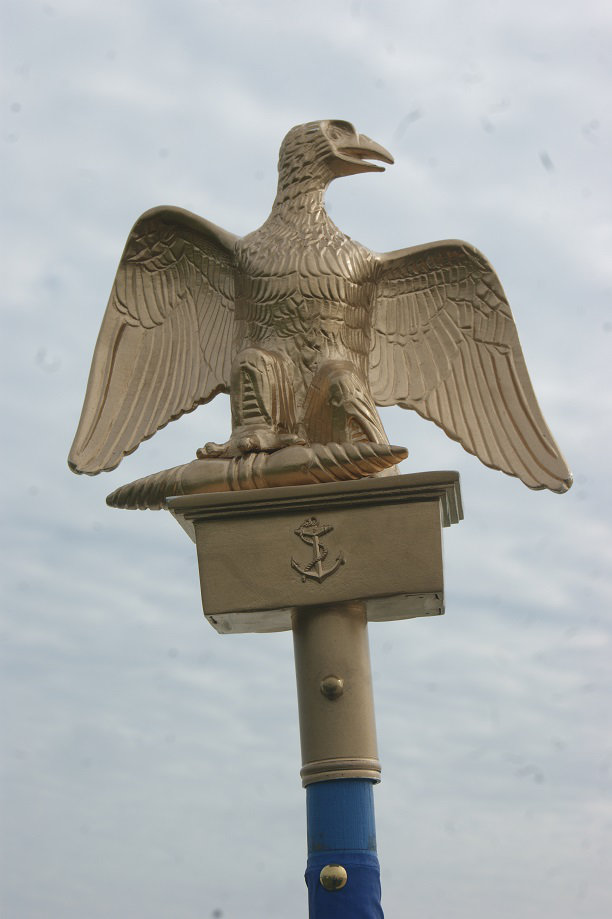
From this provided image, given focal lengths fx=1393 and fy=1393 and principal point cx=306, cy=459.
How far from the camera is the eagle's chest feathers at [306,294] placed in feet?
22.6

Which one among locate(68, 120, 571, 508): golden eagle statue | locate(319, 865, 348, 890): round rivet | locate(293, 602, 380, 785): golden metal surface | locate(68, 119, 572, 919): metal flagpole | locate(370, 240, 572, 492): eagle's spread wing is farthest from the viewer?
locate(370, 240, 572, 492): eagle's spread wing

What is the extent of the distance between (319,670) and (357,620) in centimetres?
30

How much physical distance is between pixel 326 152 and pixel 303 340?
3.55ft

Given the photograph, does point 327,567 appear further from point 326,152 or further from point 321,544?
point 326,152

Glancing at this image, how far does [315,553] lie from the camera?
20.8ft

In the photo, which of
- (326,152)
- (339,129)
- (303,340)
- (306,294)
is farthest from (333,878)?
(339,129)

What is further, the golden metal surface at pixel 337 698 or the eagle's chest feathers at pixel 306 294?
the eagle's chest feathers at pixel 306 294

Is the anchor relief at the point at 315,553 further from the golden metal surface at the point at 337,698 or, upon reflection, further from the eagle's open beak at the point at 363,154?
the eagle's open beak at the point at 363,154

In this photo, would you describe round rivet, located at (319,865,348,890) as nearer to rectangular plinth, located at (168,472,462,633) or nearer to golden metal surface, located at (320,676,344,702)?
golden metal surface, located at (320,676,344,702)

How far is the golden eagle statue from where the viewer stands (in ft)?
22.2

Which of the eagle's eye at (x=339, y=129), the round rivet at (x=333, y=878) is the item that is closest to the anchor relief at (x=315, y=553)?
the round rivet at (x=333, y=878)

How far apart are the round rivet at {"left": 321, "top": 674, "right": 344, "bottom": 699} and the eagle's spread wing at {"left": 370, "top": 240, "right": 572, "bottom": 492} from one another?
4.99 ft

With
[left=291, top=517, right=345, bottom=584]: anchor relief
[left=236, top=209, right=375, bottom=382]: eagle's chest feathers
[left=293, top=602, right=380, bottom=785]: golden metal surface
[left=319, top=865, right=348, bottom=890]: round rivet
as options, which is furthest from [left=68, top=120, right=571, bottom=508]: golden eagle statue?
[left=319, top=865, right=348, bottom=890]: round rivet

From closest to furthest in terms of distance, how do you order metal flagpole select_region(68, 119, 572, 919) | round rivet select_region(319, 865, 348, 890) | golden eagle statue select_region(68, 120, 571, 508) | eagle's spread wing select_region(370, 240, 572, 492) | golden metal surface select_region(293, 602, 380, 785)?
round rivet select_region(319, 865, 348, 890), golden metal surface select_region(293, 602, 380, 785), metal flagpole select_region(68, 119, 572, 919), golden eagle statue select_region(68, 120, 571, 508), eagle's spread wing select_region(370, 240, 572, 492)
